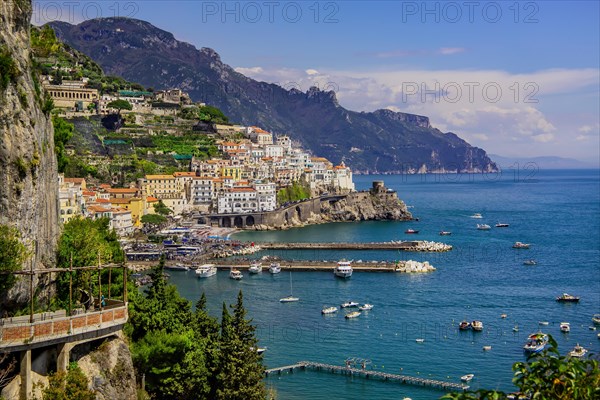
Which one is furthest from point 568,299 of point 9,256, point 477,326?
point 9,256

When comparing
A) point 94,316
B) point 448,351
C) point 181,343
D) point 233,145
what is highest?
point 233,145

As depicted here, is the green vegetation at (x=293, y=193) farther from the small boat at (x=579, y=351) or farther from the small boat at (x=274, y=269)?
the small boat at (x=579, y=351)

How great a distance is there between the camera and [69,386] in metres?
15.6

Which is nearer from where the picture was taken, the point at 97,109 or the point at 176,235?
the point at 176,235

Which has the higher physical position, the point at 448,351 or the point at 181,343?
the point at 181,343

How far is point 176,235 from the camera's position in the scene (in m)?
66.3

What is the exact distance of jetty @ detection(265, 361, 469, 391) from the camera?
27719mm

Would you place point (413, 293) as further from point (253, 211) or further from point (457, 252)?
point (253, 211)

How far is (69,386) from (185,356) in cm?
670

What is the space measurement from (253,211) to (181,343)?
60.4 meters

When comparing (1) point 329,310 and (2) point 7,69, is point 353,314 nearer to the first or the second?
(1) point 329,310

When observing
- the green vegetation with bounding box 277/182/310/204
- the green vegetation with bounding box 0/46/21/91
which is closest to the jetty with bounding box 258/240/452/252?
the green vegetation with bounding box 277/182/310/204

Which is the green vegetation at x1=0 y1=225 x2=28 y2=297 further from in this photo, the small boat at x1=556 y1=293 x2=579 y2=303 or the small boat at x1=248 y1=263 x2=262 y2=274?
the small boat at x1=248 y1=263 x2=262 y2=274

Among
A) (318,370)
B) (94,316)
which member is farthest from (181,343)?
(318,370)
